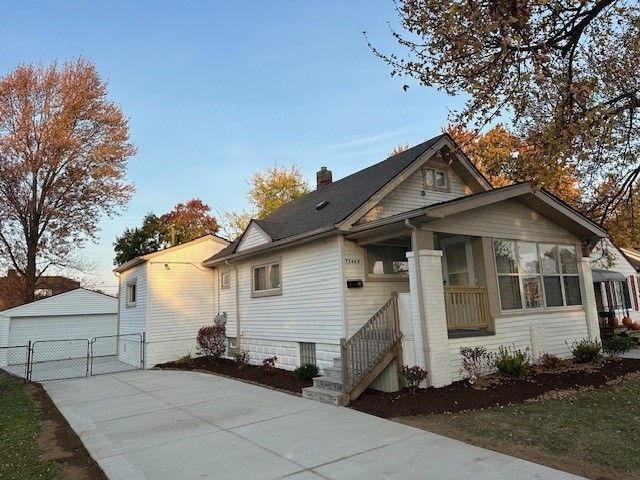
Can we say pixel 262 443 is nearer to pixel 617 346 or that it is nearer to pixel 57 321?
pixel 617 346

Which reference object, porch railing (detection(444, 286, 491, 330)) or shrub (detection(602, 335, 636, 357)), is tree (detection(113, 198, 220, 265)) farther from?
shrub (detection(602, 335, 636, 357))

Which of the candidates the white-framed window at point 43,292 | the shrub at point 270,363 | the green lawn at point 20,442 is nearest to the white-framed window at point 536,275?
the shrub at point 270,363

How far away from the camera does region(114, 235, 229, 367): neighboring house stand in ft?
48.6

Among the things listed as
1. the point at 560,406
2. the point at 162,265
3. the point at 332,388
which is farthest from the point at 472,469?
the point at 162,265

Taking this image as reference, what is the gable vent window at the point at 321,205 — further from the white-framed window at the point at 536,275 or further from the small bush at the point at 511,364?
the small bush at the point at 511,364

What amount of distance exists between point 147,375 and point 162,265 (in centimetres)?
388

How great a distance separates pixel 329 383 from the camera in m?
8.38

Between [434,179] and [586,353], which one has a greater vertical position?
[434,179]

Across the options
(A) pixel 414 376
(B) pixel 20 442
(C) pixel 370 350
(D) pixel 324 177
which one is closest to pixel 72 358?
(D) pixel 324 177

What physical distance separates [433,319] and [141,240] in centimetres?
3121

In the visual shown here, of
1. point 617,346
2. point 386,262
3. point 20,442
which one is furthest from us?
point 617,346

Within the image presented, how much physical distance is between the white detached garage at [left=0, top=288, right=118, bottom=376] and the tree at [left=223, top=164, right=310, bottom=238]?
15.0 m

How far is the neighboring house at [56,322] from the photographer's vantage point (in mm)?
18503

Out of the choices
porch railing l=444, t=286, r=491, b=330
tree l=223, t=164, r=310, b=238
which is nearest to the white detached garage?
tree l=223, t=164, r=310, b=238
